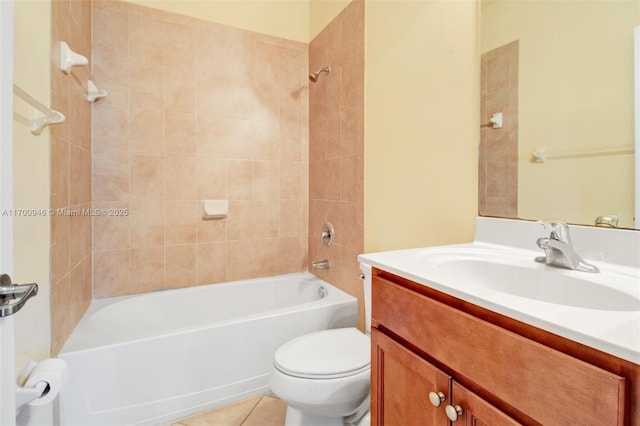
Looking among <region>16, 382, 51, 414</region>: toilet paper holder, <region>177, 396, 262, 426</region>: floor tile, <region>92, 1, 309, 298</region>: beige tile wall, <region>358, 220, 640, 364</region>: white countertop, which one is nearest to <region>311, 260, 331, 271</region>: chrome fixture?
<region>92, 1, 309, 298</region>: beige tile wall

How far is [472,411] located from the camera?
2.09 ft

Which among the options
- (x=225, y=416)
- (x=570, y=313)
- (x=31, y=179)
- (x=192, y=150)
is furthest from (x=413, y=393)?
(x=192, y=150)

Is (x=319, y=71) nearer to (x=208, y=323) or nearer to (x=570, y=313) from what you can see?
(x=208, y=323)

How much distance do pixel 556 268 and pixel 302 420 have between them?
113 centimetres

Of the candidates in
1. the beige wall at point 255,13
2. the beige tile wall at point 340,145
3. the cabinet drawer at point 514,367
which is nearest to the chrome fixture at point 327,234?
the beige tile wall at point 340,145

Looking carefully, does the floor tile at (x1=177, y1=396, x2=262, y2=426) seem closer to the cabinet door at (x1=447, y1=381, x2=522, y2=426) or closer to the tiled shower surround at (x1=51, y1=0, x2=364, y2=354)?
the tiled shower surround at (x1=51, y1=0, x2=364, y2=354)

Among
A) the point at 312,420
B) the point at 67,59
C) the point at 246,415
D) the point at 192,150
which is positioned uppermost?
the point at 67,59

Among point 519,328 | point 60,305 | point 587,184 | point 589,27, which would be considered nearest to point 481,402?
point 519,328

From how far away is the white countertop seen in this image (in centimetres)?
46

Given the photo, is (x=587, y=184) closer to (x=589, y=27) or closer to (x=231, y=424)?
(x=589, y=27)

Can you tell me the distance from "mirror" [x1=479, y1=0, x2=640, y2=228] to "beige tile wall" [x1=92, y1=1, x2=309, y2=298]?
1.40m

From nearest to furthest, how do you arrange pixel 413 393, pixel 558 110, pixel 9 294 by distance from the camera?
pixel 9 294 < pixel 413 393 < pixel 558 110

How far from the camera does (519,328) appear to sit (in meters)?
0.57

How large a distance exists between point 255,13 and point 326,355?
227cm
